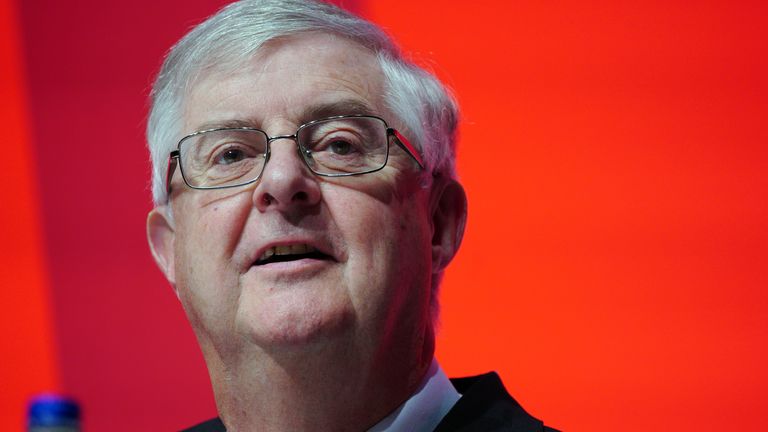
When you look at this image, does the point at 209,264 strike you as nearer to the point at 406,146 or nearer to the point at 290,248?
the point at 290,248

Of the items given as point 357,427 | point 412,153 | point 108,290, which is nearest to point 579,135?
point 412,153

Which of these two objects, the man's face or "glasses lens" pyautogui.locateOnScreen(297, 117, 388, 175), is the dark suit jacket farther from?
"glasses lens" pyautogui.locateOnScreen(297, 117, 388, 175)

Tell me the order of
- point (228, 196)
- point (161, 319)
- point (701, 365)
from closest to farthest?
point (228, 196)
point (701, 365)
point (161, 319)

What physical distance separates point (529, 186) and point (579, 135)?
17cm

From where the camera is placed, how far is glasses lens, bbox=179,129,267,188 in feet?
6.04

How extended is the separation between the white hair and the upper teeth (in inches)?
12.8

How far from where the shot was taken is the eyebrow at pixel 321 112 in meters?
1.84

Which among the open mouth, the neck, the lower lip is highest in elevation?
the open mouth

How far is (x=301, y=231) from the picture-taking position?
1.75m

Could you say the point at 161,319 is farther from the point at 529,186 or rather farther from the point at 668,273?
the point at 668,273

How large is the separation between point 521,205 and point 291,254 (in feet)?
3.25

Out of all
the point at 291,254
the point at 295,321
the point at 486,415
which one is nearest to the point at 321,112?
the point at 291,254

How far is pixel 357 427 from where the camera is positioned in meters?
1.84

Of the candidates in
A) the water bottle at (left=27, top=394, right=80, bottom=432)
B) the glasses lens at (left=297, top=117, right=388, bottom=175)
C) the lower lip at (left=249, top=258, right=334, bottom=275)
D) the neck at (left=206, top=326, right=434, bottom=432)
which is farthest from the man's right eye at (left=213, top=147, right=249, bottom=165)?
the water bottle at (left=27, top=394, right=80, bottom=432)
